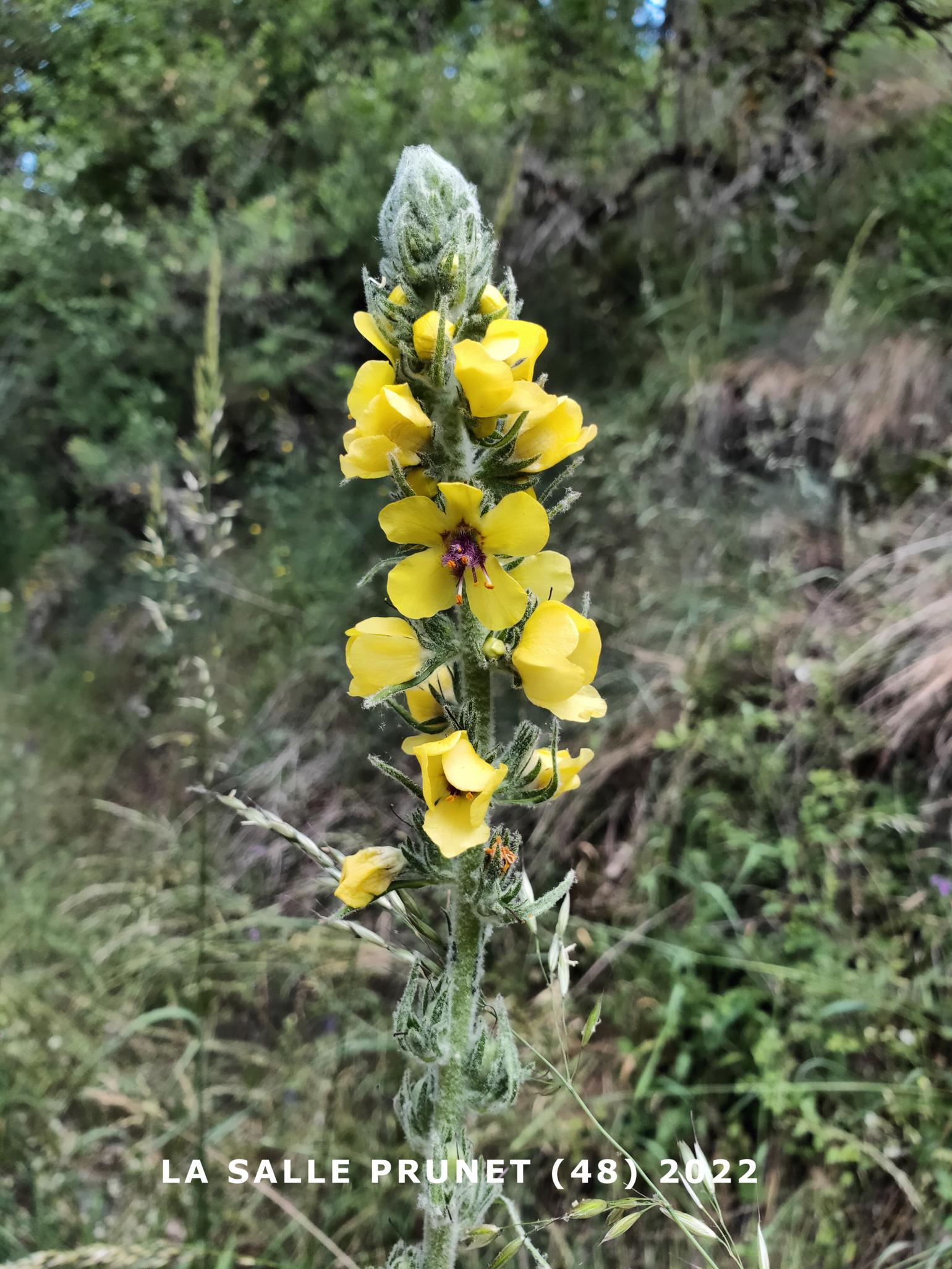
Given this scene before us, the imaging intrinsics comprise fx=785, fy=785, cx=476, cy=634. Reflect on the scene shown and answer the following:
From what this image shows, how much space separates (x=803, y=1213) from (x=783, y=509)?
2.73m

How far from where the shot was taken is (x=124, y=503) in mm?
5457

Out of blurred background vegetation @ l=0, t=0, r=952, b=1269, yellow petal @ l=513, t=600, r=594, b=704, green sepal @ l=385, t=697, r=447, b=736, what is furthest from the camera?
blurred background vegetation @ l=0, t=0, r=952, b=1269

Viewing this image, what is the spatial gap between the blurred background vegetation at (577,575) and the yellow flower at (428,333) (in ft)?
3.66

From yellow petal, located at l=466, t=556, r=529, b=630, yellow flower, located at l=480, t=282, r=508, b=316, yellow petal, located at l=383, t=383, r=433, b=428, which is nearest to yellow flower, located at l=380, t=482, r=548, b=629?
yellow petal, located at l=466, t=556, r=529, b=630

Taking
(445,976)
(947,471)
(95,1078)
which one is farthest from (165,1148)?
(947,471)

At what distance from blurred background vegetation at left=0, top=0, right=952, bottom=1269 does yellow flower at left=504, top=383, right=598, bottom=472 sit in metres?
1.03

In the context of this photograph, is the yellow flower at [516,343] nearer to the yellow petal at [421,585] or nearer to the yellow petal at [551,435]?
the yellow petal at [551,435]

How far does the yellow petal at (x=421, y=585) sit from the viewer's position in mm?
1205

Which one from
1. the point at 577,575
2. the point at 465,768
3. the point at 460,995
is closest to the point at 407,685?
the point at 465,768

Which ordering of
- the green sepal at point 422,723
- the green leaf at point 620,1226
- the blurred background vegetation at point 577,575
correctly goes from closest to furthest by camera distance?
the green leaf at point 620,1226
the green sepal at point 422,723
the blurred background vegetation at point 577,575

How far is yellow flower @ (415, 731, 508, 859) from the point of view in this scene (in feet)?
3.72

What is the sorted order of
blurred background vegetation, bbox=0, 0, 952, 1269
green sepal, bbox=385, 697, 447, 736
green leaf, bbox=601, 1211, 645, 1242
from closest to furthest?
green leaf, bbox=601, 1211, 645, 1242 < green sepal, bbox=385, 697, 447, 736 < blurred background vegetation, bbox=0, 0, 952, 1269

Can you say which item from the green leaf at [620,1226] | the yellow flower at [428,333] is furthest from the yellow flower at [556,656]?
the green leaf at [620,1226]

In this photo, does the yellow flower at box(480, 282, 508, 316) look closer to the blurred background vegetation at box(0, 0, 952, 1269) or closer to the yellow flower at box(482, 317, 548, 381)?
the yellow flower at box(482, 317, 548, 381)
